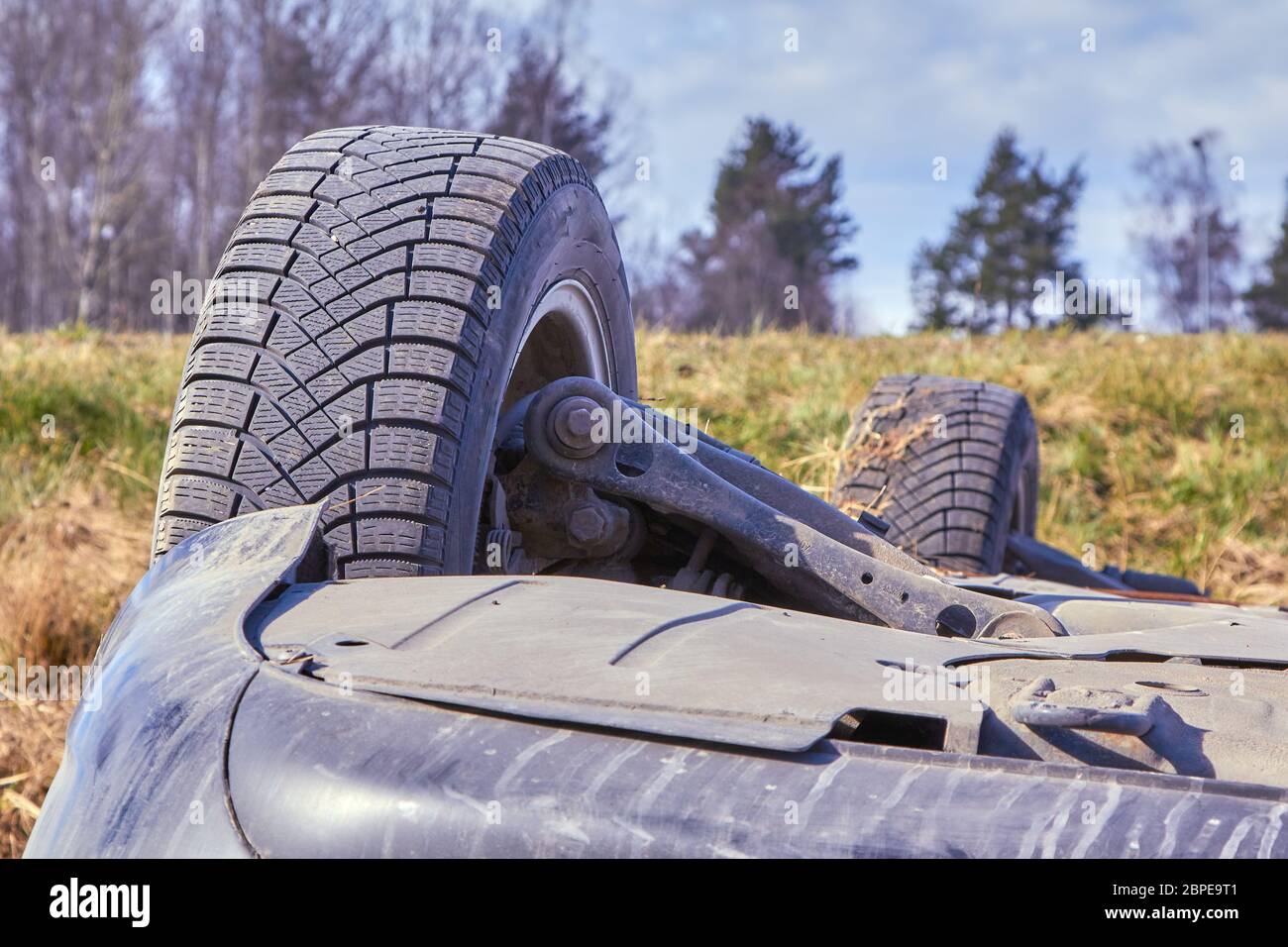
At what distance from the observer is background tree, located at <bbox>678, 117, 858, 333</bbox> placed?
105 feet

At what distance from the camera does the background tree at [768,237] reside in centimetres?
3189

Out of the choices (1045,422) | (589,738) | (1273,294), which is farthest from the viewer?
(1273,294)

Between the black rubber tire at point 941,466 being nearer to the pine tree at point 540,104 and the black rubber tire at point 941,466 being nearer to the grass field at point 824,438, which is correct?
the grass field at point 824,438

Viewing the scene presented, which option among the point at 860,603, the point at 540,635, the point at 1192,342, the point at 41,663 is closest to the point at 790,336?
the point at 1192,342

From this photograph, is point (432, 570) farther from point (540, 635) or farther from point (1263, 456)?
point (1263, 456)

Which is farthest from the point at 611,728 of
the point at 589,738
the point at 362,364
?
the point at 362,364

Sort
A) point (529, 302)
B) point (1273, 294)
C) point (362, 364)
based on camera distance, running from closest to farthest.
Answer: point (362, 364) < point (529, 302) < point (1273, 294)

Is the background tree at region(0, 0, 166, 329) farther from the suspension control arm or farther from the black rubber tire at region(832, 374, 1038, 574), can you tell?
the suspension control arm

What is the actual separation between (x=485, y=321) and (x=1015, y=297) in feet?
110

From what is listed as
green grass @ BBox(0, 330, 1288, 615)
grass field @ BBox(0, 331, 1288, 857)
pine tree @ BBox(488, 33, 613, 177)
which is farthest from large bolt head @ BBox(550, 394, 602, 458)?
pine tree @ BBox(488, 33, 613, 177)

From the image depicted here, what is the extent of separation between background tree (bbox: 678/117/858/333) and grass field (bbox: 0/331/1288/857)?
22.8m

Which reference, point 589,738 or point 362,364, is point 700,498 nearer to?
point 362,364

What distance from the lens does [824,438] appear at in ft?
20.4

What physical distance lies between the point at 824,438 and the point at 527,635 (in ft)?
16.7
